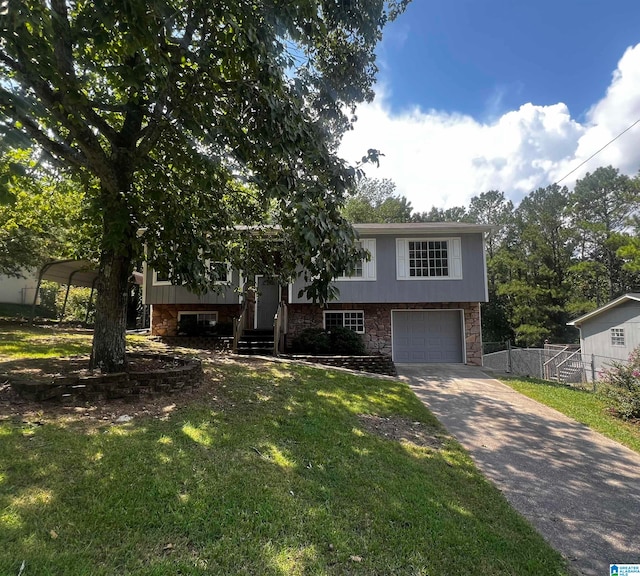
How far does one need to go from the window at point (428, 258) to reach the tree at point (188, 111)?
20.7 ft

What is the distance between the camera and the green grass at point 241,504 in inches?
89.7

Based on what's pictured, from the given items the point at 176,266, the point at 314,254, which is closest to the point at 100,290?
the point at 176,266

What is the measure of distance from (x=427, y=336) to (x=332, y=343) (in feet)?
11.9

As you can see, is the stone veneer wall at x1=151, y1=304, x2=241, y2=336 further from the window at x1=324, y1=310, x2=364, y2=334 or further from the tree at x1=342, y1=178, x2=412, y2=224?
the tree at x1=342, y1=178, x2=412, y2=224

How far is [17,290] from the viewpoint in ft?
80.8

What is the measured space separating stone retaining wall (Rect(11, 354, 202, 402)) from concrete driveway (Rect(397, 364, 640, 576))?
4.25 meters

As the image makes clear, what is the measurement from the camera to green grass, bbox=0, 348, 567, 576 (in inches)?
89.7

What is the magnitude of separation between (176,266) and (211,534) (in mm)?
4370

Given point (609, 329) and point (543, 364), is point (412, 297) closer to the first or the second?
point (543, 364)

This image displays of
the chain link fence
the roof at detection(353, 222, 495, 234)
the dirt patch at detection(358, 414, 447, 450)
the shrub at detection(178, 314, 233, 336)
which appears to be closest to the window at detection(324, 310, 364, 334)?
the roof at detection(353, 222, 495, 234)

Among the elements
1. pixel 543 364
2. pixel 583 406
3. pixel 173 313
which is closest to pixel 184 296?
pixel 173 313

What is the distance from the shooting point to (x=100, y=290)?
575 cm

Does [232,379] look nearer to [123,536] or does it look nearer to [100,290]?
[100,290]

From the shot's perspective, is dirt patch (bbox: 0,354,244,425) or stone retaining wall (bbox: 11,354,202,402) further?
stone retaining wall (bbox: 11,354,202,402)
